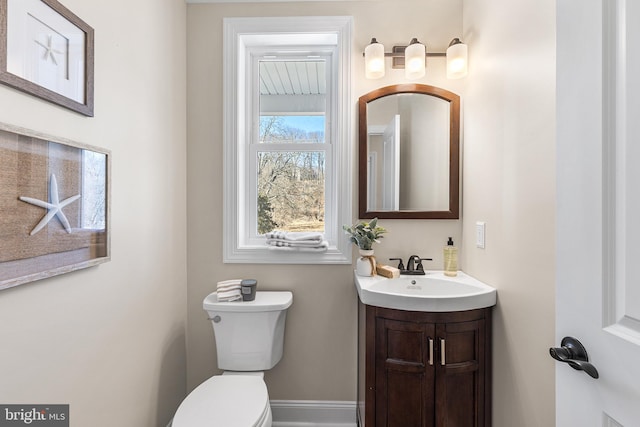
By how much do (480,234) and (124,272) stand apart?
5.27 ft

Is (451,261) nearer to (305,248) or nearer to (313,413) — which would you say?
(305,248)

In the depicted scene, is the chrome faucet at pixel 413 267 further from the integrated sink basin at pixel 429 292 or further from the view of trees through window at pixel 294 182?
the view of trees through window at pixel 294 182

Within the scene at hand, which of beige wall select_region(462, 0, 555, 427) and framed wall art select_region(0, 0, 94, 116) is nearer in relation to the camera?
framed wall art select_region(0, 0, 94, 116)

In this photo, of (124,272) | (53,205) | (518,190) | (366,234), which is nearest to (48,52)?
(53,205)

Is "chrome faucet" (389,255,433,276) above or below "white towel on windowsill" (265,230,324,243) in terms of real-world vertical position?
below

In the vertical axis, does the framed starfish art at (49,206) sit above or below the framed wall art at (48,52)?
below

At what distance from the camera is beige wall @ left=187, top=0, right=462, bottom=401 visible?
180 cm

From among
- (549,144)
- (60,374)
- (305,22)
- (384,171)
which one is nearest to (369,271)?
(384,171)

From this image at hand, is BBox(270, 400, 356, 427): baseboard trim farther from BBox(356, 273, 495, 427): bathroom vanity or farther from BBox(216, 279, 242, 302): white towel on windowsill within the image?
BBox(216, 279, 242, 302): white towel on windowsill

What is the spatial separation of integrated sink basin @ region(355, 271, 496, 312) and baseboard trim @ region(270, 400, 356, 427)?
782 mm

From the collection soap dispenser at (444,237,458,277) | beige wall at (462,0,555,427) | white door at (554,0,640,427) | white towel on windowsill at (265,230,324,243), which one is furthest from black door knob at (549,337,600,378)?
white towel on windowsill at (265,230,324,243)

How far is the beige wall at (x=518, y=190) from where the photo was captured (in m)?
1.05

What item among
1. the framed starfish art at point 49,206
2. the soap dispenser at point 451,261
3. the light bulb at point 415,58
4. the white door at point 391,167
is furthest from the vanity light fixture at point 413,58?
the framed starfish art at point 49,206

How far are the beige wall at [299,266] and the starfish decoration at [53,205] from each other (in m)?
0.88
